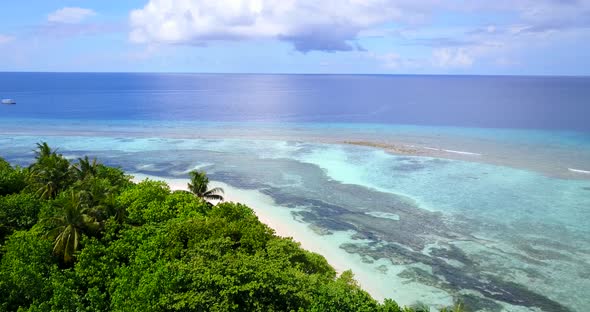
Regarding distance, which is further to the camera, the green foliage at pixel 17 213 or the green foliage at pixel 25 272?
the green foliage at pixel 17 213

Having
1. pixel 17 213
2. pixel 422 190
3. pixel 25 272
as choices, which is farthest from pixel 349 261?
pixel 17 213

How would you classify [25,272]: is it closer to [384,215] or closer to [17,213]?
[17,213]

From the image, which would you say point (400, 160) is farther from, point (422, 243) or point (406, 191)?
point (422, 243)

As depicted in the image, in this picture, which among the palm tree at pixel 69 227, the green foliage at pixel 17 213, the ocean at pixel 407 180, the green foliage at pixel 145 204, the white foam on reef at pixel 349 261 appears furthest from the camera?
the ocean at pixel 407 180

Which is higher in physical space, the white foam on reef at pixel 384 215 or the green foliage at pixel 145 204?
the green foliage at pixel 145 204

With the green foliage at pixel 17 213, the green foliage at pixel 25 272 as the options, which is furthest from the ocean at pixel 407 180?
the green foliage at pixel 17 213

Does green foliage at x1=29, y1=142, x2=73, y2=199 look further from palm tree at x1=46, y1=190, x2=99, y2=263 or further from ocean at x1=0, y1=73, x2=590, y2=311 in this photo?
ocean at x1=0, y1=73, x2=590, y2=311

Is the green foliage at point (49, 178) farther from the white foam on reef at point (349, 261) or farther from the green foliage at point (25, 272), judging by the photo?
the white foam on reef at point (349, 261)
